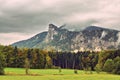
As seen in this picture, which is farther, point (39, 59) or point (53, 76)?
point (39, 59)

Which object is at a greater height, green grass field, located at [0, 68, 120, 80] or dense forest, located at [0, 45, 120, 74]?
dense forest, located at [0, 45, 120, 74]

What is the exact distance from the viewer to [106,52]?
176250 mm

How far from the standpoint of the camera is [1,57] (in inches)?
4540

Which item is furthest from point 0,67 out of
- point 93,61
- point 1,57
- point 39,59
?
point 93,61

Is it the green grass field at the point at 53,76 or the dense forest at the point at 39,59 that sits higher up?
the dense forest at the point at 39,59

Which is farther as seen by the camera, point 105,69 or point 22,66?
point 22,66

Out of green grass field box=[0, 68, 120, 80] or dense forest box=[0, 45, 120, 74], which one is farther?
dense forest box=[0, 45, 120, 74]

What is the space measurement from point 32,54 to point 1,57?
71.8 metres

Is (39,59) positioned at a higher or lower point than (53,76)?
higher

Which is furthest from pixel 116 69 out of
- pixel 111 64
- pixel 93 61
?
pixel 93 61

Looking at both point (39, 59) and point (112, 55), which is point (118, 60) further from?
point (39, 59)

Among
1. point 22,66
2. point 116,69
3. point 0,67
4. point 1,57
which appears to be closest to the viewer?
point 0,67

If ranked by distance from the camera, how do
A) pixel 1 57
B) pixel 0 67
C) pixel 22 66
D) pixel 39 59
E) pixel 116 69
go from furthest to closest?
pixel 39 59 < pixel 22 66 < pixel 116 69 < pixel 1 57 < pixel 0 67

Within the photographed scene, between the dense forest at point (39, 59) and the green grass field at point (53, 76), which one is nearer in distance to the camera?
the green grass field at point (53, 76)
